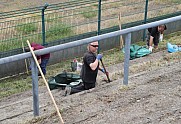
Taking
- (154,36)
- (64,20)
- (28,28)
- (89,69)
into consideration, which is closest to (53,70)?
(28,28)

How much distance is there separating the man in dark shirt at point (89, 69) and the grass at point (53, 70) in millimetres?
1888

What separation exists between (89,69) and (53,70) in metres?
3.68

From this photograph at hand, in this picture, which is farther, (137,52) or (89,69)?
(137,52)

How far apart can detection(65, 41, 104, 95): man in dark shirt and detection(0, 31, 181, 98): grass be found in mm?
1888

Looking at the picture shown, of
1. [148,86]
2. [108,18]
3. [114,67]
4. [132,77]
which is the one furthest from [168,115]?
[108,18]

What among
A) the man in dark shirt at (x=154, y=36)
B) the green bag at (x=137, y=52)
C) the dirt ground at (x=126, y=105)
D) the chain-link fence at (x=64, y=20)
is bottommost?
the green bag at (x=137, y=52)

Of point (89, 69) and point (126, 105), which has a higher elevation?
point (126, 105)

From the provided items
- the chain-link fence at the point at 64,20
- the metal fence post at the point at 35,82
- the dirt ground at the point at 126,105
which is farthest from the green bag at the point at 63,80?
the metal fence post at the point at 35,82

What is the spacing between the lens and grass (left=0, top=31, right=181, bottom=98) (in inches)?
373

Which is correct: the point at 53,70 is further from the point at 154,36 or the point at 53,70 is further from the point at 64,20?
the point at 154,36

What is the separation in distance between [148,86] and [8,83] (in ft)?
16.4

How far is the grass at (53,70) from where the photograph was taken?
9.48 m

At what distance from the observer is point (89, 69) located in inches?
287

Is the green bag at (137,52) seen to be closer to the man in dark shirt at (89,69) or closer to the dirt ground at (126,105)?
the man in dark shirt at (89,69)
